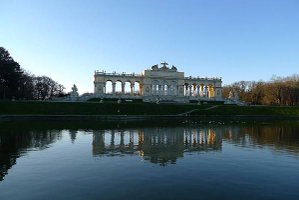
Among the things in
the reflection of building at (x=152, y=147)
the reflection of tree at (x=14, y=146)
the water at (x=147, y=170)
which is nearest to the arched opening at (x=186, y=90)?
the reflection of building at (x=152, y=147)

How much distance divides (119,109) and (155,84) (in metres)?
A: 39.1

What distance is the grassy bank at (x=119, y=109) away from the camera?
2704 inches

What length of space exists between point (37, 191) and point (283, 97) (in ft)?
374

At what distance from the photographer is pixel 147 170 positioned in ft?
63.2

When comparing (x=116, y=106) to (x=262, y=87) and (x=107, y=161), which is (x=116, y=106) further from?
(x=262, y=87)

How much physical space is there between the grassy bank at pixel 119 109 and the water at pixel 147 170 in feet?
126

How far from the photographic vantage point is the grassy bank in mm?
68688

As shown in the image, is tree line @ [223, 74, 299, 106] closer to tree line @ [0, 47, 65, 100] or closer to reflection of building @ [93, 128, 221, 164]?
tree line @ [0, 47, 65, 100]

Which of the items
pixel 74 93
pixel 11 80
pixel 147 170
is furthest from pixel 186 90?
pixel 147 170

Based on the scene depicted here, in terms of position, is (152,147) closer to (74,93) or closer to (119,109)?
(119,109)

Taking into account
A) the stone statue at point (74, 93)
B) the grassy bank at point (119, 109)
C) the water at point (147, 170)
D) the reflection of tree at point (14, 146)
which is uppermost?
the stone statue at point (74, 93)

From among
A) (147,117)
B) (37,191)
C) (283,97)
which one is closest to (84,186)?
(37,191)

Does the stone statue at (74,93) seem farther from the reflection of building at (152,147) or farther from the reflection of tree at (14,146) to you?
the reflection of building at (152,147)

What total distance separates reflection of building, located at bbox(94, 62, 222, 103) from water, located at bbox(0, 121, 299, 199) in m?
77.6
